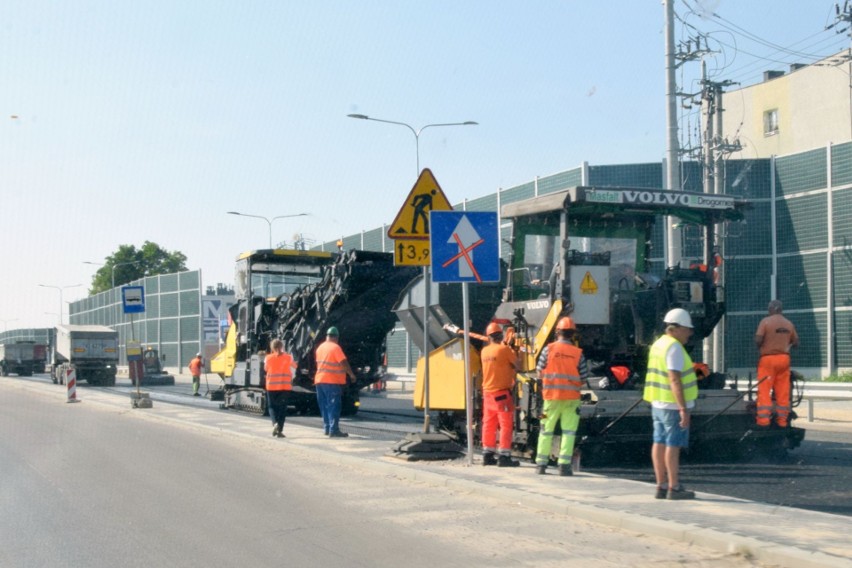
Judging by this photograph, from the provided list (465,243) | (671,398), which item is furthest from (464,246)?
(671,398)

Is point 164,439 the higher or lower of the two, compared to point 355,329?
lower

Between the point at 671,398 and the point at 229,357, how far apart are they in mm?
16606

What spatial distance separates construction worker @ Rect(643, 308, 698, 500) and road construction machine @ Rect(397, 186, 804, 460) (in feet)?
7.16

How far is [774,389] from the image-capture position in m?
11.9

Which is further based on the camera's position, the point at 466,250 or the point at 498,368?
the point at 466,250

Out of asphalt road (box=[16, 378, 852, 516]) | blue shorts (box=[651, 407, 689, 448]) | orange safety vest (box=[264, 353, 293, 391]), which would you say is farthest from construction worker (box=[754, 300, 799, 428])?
orange safety vest (box=[264, 353, 293, 391])

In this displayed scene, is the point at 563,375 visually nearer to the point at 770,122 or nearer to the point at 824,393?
the point at 824,393

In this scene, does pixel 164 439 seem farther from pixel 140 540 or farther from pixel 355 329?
pixel 140 540

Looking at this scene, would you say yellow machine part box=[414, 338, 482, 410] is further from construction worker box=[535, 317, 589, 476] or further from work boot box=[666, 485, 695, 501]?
work boot box=[666, 485, 695, 501]

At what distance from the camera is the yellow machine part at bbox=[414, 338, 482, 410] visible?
1248 cm

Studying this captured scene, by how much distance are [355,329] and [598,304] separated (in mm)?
9696

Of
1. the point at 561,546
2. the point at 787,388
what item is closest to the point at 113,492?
the point at 561,546

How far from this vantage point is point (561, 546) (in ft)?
24.1

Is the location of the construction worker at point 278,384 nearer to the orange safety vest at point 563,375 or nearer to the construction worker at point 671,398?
the orange safety vest at point 563,375
